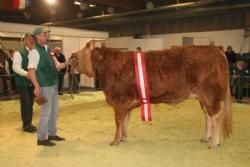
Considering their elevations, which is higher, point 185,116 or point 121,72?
point 121,72

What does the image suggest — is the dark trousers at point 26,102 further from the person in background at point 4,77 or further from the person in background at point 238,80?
the person in background at point 238,80

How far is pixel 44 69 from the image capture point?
4.22 meters

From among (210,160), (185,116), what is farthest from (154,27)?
(210,160)

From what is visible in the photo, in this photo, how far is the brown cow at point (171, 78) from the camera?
160 inches

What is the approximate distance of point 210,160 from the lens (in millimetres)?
3740

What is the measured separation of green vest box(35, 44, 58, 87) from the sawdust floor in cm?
91

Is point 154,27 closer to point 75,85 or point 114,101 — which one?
point 75,85

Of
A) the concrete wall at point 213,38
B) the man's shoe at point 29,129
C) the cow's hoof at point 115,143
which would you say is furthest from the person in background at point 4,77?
the cow's hoof at point 115,143

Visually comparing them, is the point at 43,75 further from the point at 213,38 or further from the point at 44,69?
the point at 213,38

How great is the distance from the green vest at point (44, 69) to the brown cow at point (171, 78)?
19.6 inches

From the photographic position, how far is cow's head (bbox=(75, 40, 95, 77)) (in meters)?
4.53

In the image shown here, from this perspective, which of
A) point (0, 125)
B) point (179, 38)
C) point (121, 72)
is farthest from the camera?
point (179, 38)

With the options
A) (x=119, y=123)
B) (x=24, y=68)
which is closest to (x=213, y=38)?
(x=24, y=68)

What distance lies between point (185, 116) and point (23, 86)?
10.5ft
